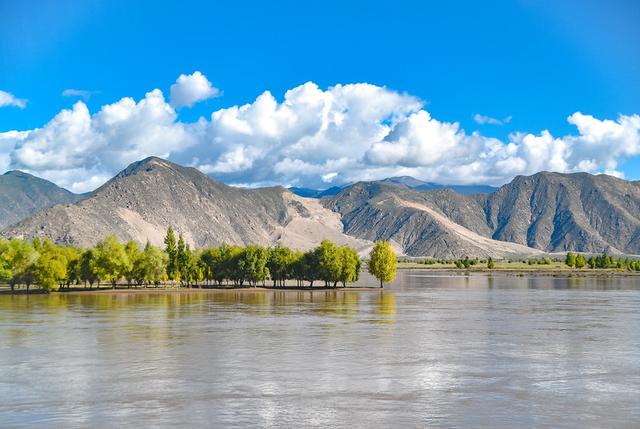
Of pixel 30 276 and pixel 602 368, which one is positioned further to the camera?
pixel 30 276

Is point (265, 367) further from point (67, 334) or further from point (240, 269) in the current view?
point (240, 269)

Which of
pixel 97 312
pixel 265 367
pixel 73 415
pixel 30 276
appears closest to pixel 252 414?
pixel 73 415

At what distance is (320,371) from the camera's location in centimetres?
5294

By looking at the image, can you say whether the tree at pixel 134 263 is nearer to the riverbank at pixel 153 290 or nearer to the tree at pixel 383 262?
the riverbank at pixel 153 290

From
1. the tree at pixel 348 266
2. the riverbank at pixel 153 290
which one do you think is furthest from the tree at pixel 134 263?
the tree at pixel 348 266

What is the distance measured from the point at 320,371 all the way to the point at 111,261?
447ft

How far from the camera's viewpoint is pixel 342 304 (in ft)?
431

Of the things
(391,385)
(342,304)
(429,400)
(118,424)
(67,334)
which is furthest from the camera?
(342,304)

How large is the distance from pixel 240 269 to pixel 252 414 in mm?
159831

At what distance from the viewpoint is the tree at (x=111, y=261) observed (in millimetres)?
178875

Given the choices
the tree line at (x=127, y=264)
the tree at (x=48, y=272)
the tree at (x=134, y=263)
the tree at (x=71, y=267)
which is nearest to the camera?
the tree at (x=48, y=272)

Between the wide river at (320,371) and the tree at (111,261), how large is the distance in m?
76.5

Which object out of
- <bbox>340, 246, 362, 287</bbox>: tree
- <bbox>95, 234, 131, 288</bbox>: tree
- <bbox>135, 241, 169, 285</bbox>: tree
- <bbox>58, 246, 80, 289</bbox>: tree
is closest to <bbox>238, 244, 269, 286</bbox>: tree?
<bbox>135, 241, 169, 285</bbox>: tree

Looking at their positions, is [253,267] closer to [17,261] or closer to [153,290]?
[153,290]
